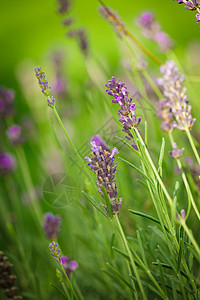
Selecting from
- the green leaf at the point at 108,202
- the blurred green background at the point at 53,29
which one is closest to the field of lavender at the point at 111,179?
the green leaf at the point at 108,202

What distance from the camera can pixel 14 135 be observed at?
1107 millimetres

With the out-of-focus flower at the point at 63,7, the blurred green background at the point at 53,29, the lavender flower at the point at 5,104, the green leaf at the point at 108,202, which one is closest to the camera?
the green leaf at the point at 108,202

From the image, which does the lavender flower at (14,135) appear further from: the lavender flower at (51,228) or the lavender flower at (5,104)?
the lavender flower at (51,228)

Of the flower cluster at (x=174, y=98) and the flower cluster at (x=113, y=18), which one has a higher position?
the flower cluster at (x=113, y=18)

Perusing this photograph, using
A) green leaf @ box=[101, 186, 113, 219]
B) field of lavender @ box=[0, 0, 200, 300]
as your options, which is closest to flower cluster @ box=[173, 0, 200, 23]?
field of lavender @ box=[0, 0, 200, 300]

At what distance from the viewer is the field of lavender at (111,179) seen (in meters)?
0.49

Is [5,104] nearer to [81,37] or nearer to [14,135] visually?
[14,135]

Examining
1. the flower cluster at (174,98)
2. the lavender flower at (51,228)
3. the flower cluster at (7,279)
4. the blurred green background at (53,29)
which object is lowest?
the flower cluster at (7,279)

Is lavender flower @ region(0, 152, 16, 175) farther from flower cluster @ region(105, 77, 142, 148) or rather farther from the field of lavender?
flower cluster @ region(105, 77, 142, 148)

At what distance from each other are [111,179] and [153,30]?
622 mm

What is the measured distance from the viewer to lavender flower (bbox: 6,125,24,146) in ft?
3.61

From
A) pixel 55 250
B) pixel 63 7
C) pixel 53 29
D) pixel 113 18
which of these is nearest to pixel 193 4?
pixel 113 18

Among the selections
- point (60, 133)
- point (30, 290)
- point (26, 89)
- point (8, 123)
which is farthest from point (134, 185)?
point (26, 89)

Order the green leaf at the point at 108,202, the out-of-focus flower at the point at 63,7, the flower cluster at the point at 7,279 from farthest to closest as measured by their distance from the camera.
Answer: the out-of-focus flower at the point at 63,7 → the flower cluster at the point at 7,279 → the green leaf at the point at 108,202
